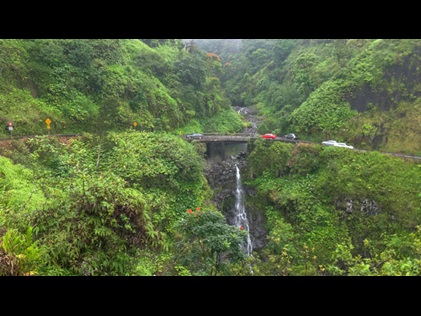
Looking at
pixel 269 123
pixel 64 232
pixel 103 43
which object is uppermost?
pixel 103 43

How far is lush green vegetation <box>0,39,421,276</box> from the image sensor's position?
16.1 ft

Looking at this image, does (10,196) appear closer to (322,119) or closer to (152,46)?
(322,119)

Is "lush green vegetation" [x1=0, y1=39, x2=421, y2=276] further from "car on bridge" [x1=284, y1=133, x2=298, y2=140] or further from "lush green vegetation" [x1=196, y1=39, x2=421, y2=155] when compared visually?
"car on bridge" [x1=284, y1=133, x2=298, y2=140]

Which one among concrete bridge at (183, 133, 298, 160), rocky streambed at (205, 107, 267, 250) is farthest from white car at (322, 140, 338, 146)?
rocky streambed at (205, 107, 267, 250)

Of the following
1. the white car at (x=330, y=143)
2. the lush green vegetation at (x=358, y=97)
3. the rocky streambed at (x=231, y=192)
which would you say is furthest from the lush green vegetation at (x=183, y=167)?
the white car at (x=330, y=143)

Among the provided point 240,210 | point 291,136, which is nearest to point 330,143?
point 291,136

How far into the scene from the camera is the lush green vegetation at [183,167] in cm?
492

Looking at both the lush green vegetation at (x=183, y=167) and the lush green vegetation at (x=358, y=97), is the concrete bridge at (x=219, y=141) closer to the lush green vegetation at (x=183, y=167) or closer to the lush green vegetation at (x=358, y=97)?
the lush green vegetation at (x=183, y=167)

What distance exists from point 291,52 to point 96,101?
30.2 m

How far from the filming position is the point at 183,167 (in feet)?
56.9

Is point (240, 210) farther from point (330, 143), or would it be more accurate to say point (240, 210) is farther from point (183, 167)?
point (330, 143)

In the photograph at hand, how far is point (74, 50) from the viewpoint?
20.4 meters

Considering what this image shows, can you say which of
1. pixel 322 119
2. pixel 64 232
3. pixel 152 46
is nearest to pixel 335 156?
pixel 322 119

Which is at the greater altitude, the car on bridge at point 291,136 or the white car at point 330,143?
the car on bridge at point 291,136
